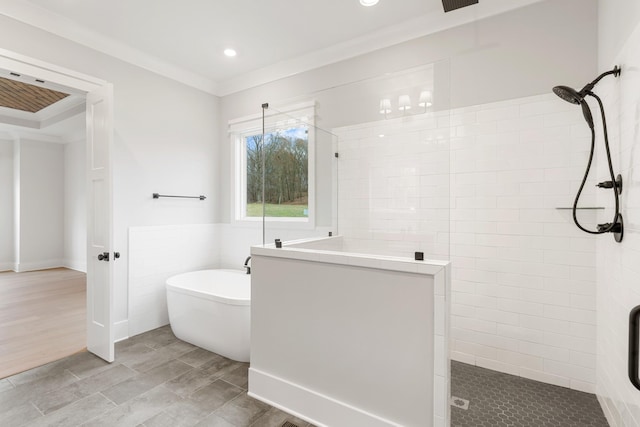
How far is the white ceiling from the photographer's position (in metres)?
2.40

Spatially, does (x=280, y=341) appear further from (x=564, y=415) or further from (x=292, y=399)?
(x=564, y=415)

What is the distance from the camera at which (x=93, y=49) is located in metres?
2.80

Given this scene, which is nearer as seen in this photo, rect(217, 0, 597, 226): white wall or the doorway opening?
rect(217, 0, 597, 226): white wall

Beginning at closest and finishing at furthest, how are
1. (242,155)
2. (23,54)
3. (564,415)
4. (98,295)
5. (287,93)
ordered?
(564,415) < (23,54) < (98,295) < (287,93) < (242,155)

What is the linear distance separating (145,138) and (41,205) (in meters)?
4.70

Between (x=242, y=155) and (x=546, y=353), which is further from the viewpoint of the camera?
(x=242, y=155)

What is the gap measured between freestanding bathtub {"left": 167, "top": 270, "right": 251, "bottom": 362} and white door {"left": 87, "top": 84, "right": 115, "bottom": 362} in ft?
1.82

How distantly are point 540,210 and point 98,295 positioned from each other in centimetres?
358

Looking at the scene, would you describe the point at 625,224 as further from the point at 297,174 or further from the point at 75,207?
the point at 75,207

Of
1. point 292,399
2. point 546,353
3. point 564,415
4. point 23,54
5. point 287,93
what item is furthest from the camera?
point 287,93

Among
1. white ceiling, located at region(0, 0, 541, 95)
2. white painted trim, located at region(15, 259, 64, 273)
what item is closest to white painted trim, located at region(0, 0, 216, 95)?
white ceiling, located at region(0, 0, 541, 95)

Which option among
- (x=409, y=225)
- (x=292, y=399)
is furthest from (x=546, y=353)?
(x=292, y=399)

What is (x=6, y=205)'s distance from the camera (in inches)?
235

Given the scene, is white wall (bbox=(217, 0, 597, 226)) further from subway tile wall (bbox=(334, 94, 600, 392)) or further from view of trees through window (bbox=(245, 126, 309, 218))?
view of trees through window (bbox=(245, 126, 309, 218))
